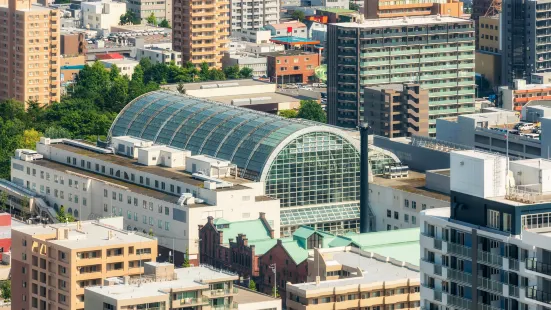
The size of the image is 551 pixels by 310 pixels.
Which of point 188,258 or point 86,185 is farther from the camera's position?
point 86,185

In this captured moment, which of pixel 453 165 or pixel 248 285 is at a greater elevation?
pixel 453 165

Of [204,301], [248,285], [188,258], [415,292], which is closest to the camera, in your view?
[204,301]

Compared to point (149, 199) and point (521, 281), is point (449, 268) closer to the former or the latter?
point (521, 281)

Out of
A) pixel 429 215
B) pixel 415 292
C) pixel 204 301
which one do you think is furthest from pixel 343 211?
pixel 429 215

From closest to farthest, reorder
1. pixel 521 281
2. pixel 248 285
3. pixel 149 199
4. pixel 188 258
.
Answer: pixel 521 281 → pixel 248 285 → pixel 188 258 → pixel 149 199

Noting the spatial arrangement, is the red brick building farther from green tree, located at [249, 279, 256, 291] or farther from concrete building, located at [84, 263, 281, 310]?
concrete building, located at [84, 263, 281, 310]

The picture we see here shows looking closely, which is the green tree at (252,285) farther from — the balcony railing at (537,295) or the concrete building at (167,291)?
the balcony railing at (537,295)

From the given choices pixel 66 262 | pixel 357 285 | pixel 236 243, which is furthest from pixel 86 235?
pixel 236 243
